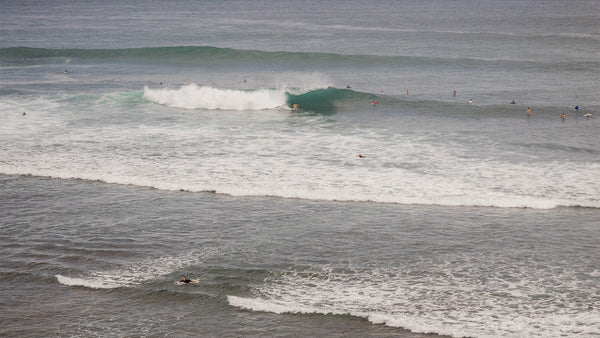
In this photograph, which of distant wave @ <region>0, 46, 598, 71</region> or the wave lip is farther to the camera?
distant wave @ <region>0, 46, 598, 71</region>

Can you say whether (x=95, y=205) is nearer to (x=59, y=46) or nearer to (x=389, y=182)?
(x=389, y=182)

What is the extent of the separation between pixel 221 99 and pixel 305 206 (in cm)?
1902

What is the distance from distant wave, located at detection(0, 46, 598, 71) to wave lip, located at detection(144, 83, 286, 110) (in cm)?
1669

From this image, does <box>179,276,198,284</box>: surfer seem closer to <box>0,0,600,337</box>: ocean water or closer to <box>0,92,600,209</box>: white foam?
<box>0,0,600,337</box>: ocean water

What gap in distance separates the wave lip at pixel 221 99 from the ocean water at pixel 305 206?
12 centimetres

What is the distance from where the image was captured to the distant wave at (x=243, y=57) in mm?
49397

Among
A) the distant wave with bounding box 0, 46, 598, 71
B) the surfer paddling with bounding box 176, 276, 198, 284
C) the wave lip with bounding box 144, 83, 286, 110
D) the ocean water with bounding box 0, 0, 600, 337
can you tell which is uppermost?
the distant wave with bounding box 0, 46, 598, 71

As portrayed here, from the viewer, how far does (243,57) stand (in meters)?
56.4

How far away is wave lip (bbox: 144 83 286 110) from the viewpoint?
36.2m

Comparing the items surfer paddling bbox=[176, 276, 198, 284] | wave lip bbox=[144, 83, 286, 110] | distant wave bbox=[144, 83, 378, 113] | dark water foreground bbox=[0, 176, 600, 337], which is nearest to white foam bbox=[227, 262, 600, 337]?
dark water foreground bbox=[0, 176, 600, 337]

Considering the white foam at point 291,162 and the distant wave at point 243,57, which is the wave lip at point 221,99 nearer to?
the white foam at point 291,162

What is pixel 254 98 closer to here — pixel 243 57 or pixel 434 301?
pixel 243 57

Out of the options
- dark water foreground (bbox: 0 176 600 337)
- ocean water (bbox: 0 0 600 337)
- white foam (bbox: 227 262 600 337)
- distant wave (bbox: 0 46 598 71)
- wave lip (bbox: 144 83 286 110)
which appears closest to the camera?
white foam (bbox: 227 262 600 337)

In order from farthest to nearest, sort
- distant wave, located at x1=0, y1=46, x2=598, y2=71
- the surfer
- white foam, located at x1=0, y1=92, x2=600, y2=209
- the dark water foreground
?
distant wave, located at x1=0, y1=46, x2=598, y2=71 < white foam, located at x1=0, y1=92, x2=600, y2=209 < the surfer < the dark water foreground
